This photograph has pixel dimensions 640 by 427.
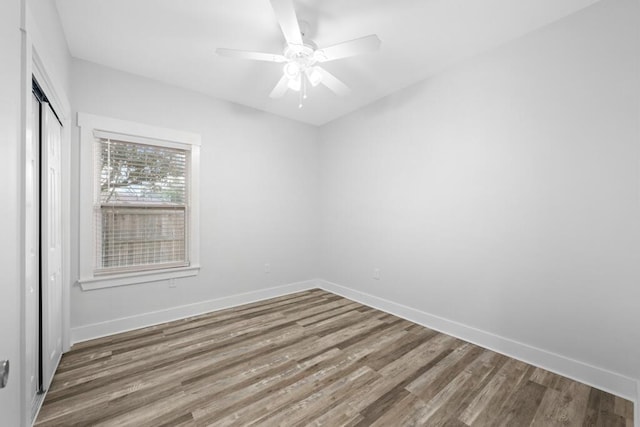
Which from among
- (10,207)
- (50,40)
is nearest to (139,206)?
(50,40)

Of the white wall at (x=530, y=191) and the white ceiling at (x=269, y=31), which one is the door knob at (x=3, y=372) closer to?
the white ceiling at (x=269, y=31)

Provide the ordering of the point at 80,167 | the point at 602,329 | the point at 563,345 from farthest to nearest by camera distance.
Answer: the point at 80,167 → the point at 563,345 → the point at 602,329

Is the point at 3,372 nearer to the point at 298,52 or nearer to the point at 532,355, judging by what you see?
the point at 298,52

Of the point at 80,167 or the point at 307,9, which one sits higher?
the point at 307,9

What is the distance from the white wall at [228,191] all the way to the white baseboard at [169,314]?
5 centimetres

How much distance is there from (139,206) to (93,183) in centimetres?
43

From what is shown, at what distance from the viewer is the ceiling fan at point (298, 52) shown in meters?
1.70

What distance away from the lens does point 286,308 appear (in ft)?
11.1

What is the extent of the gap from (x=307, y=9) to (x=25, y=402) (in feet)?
9.06

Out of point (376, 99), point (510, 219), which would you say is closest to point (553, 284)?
point (510, 219)

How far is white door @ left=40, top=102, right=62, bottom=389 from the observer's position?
5.78 feet

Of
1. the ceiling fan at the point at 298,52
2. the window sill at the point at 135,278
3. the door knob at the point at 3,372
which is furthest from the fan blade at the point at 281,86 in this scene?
the door knob at the point at 3,372

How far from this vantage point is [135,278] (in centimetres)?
281

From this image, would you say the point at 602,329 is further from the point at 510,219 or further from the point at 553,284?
the point at 510,219
